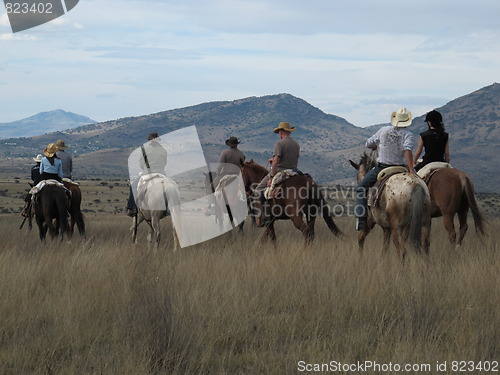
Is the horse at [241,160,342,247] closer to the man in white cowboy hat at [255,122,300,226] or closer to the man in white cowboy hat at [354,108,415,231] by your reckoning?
the man in white cowboy hat at [255,122,300,226]

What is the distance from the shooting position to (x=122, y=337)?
22.9 ft

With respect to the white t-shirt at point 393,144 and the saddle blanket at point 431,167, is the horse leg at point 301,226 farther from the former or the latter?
the saddle blanket at point 431,167

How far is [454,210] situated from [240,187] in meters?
4.72

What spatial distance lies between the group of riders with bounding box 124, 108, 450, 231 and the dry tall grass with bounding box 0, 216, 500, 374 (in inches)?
64.0

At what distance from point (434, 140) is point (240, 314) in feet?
22.9

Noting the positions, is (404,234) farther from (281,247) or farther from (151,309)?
(151,309)

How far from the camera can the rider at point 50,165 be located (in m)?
15.6

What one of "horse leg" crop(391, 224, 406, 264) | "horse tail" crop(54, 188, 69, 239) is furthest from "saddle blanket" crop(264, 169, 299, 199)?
"horse tail" crop(54, 188, 69, 239)

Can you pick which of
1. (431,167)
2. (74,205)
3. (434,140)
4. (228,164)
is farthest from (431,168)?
(74,205)

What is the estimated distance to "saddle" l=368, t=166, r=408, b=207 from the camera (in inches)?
448

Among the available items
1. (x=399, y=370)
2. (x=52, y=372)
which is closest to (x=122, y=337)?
(x=52, y=372)

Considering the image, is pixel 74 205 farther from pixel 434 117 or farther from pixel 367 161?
pixel 434 117

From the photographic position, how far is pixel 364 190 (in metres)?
12.1

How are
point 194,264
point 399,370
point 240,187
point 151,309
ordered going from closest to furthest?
point 399,370 → point 151,309 → point 194,264 → point 240,187
